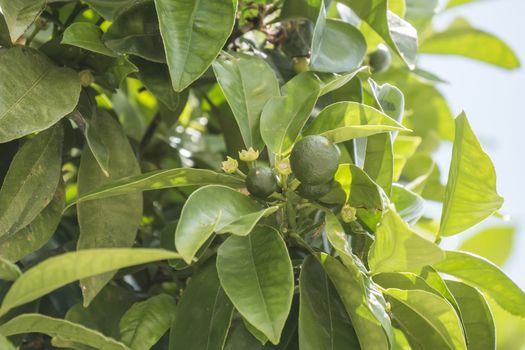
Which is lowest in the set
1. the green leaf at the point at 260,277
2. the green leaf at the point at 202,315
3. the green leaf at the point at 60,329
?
the green leaf at the point at 202,315

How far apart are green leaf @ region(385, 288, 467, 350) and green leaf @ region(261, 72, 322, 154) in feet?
0.61

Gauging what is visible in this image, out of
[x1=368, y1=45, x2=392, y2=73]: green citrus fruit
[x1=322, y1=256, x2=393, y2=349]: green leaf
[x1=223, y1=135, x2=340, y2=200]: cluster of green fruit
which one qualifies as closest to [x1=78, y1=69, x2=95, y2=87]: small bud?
[x1=223, y1=135, x2=340, y2=200]: cluster of green fruit

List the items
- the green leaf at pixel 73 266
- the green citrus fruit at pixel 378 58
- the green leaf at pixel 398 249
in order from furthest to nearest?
the green citrus fruit at pixel 378 58, the green leaf at pixel 398 249, the green leaf at pixel 73 266

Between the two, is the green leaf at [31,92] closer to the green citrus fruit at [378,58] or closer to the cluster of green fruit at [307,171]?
the cluster of green fruit at [307,171]

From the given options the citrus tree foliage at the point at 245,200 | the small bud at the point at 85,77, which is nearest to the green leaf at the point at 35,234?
the citrus tree foliage at the point at 245,200

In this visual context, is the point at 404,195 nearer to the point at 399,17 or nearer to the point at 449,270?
the point at 449,270

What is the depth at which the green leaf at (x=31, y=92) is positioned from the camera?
832mm

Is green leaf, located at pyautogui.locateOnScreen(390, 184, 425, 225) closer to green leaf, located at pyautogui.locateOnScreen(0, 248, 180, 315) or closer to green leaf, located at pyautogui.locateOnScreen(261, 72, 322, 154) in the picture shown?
green leaf, located at pyautogui.locateOnScreen(261, 72, 322, 154)

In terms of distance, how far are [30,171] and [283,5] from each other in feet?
1.20

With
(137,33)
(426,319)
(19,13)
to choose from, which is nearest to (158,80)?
(137,33)

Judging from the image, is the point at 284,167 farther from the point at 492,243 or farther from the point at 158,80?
the point at 492,243

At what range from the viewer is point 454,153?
2.86ft

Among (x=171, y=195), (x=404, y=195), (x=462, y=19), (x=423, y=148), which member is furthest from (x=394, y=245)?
(x=462, y=19)

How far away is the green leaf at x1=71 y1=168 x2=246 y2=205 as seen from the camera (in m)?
0.82
